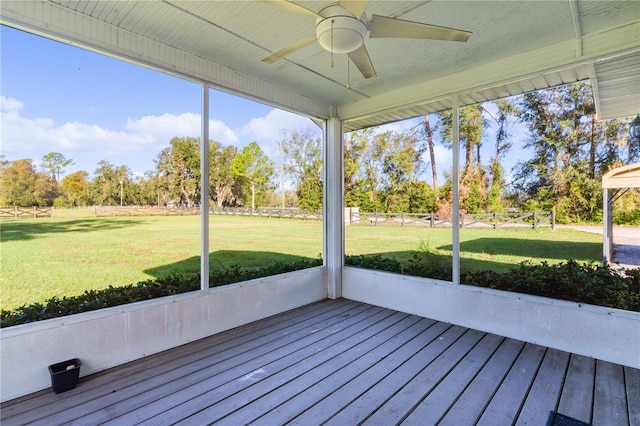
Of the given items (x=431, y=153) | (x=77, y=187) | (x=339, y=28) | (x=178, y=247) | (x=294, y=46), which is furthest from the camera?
(x=431, y=153)

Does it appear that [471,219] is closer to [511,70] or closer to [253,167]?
[511,70]

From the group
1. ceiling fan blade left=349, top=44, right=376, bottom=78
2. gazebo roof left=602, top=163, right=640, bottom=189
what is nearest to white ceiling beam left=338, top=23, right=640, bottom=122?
gazebo roof left=602, top=163, right=640, bottom=189

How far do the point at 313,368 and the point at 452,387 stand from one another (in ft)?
3.50

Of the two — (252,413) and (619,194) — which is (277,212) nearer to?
(252,413)

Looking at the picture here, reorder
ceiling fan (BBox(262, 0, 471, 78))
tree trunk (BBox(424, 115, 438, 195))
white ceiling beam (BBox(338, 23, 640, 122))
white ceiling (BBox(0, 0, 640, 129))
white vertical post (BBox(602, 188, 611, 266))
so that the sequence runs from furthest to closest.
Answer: tree trunk (BBox(424, 115, 438, 195)) → white vertical post (BBox(602, 188, 611, 266)) → white ceiling beam (BBox(338, 23, 640, 122)) → white ceiling (BBox(0, 0, 640, 129)) → ceiling fan (BBox(262, 0, 471, 78))

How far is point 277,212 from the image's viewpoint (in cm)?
429

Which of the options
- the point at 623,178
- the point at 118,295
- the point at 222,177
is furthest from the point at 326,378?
the point at 623,178

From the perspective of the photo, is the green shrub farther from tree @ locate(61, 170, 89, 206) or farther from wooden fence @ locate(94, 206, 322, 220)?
tree @ locate(61, 170, 89, 206)

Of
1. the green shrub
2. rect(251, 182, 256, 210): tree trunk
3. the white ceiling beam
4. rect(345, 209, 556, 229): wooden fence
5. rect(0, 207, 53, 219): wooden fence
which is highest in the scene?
the white ceiling beam

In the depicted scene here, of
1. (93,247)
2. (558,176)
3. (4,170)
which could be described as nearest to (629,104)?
(558,176)

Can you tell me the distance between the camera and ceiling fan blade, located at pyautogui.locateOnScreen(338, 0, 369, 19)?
1.59 meters

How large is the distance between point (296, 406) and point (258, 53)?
3013 millimetres

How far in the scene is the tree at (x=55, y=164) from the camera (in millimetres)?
2506

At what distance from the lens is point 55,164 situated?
2561mm
